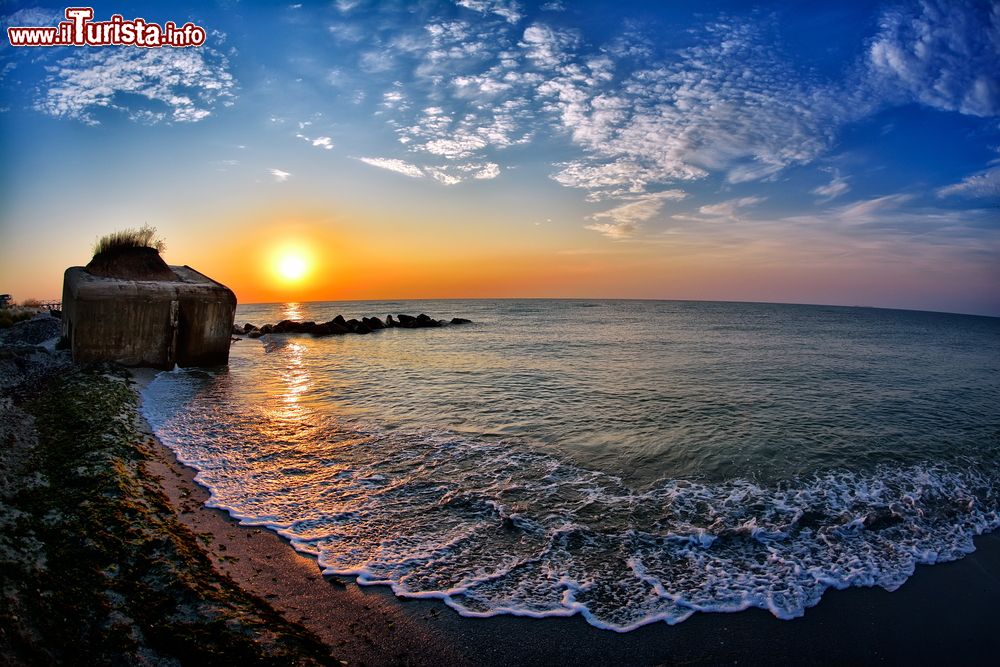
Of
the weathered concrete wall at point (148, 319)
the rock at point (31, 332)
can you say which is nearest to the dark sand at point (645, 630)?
the weathered concrete wall at point (148, 319)

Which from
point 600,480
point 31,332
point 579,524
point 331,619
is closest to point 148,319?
point 31,332

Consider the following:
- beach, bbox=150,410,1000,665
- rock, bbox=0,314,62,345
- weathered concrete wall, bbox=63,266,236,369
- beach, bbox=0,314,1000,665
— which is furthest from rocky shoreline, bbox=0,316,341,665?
rock, bbox=0,314,62,345

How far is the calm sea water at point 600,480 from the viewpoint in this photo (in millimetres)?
5402

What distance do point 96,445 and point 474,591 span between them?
7.07 m

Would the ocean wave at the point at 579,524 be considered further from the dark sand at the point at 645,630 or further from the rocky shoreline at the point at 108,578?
the rocky shoreline at the point at 108,578

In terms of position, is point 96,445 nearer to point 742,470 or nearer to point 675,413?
point 742,470

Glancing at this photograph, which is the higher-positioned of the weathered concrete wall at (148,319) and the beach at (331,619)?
the weathered concrete wall at (148,319)

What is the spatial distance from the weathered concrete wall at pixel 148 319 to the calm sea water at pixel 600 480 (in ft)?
4.20

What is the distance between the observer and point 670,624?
4625 millimetres

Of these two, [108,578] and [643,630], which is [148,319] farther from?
[643,630]

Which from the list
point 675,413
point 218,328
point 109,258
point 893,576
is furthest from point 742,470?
point 109,258

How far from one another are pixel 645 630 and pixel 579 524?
2.10m

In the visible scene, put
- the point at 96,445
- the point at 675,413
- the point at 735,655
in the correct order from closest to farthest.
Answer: the point at 735,655
the point at 96,445
the point at 675,413

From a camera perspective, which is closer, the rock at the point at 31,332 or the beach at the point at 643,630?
the beach at the point at 643,630
